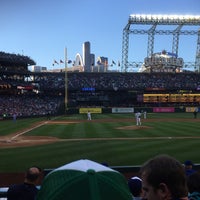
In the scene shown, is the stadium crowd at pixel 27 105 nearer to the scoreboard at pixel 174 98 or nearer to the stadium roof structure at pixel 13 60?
the stadium roof structure at pixel 13 60

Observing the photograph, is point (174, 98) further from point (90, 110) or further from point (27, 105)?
point (27, 105)

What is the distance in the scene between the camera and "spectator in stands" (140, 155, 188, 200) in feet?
7.17

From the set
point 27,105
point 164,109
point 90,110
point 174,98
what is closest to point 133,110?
point 164,109

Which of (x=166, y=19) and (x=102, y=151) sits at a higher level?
(x=166, y=19)

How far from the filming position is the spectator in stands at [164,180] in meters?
2.19

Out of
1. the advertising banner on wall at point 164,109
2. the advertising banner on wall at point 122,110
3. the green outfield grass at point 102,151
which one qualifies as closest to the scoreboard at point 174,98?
the advertising banner on wall at point 164,109

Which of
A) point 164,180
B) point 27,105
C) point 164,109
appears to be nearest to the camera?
point 164,180

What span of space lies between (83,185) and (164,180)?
56 cm

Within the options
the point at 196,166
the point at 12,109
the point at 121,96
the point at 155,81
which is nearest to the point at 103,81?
the point at 121,96

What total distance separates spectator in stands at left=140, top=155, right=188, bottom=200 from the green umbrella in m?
0.25

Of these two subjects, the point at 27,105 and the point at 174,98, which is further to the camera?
the point at 174,98

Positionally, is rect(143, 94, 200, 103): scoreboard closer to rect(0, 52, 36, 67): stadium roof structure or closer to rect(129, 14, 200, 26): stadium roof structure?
rect(129, 14, 200, 26): stadium roof structure

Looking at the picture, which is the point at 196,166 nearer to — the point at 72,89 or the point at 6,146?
the point at 6,146

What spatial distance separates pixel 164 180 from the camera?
218 centimetres
